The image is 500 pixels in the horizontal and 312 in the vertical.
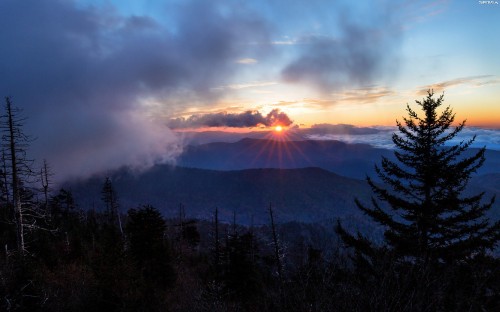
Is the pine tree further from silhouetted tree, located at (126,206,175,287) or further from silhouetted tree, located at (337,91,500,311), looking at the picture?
silhouetted tree, located at (126,206,175,287)

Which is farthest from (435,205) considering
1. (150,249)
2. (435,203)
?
(150,249)

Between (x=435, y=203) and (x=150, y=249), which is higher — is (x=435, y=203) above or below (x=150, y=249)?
above

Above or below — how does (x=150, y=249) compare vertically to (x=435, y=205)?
below

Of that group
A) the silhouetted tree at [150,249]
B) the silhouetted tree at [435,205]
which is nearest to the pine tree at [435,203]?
the silhouetted tree at [435,205]

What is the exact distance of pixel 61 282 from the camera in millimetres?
21797

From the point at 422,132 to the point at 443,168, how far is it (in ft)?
5.19

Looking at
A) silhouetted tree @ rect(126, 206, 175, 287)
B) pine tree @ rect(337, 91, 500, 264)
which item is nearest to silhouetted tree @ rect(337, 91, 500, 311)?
pine tree @ rect(337, 91, 500, 264)

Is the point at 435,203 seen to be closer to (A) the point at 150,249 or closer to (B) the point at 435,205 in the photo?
(B) the point at 435,205

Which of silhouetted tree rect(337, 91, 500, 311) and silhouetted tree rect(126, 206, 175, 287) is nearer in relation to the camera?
silhouetted tree rect(337, 91, 500, 311)

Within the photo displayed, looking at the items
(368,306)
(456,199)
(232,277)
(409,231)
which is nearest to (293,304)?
(368,306)

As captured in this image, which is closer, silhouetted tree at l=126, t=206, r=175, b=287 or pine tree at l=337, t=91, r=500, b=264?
pine tree at l=337, t=91, r=500, b=264

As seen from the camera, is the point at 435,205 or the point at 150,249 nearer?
the point at 435,205

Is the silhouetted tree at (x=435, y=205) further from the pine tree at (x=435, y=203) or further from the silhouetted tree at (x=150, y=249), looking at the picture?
the silhouetted tree at (x=150, y=249)

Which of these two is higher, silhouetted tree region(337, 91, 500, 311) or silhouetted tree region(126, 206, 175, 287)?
silhouetted tree region(337, 91, 500, 311)
